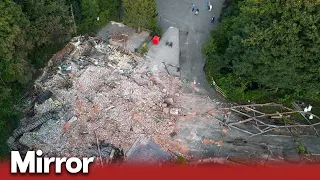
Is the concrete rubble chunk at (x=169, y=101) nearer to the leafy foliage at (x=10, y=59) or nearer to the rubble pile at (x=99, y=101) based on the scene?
the rubble pile at (x=99, y=101)

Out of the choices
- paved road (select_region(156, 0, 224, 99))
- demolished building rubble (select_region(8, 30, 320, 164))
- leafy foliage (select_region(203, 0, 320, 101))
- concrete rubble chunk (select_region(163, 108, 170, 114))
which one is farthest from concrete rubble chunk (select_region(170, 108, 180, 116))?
leafy foliage (select_region(203, 0, 320, 101))

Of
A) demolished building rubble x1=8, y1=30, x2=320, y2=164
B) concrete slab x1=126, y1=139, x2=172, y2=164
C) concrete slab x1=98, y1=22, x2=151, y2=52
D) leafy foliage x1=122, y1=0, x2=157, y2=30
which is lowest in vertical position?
concrete slab x1=126, y1=139, x2=172, y2=164

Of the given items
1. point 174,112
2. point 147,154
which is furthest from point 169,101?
point 147,154

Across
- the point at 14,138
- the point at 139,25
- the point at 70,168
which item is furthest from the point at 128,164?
the point at 139,25

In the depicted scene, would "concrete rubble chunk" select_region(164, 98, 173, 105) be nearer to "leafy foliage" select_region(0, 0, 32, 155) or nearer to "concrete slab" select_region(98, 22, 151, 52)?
"concrete slab" select_region(98, 22, 151, 52)

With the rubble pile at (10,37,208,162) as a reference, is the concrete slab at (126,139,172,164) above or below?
below
